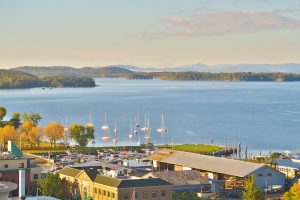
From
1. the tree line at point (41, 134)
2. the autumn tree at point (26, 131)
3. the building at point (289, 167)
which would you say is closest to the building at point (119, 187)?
the building at point (289, 167)

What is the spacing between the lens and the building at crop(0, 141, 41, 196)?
1485 inches

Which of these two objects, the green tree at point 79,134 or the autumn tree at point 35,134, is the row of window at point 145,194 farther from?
the autumn tree at point 35,134

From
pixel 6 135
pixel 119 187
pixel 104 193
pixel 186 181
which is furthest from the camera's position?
pixel 6 135

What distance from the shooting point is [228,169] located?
152ft

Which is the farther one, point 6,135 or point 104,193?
point 6,135

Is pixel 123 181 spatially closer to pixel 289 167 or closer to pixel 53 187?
pixel 53 187

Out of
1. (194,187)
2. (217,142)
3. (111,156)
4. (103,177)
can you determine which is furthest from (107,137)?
(103,177)

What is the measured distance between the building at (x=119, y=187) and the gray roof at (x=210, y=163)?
37.3 ft

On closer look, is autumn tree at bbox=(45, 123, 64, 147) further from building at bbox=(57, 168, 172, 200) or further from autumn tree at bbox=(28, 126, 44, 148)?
building at bbox=(57, 168, 172, 200)

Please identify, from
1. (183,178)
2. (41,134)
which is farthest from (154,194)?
(41,134)

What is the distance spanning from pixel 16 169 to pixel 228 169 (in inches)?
637

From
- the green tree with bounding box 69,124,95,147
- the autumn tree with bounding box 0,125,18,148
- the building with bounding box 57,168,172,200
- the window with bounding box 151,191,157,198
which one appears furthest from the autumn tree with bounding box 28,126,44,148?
the window with bounding box 151,191,157,198

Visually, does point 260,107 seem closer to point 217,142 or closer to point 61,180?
point 217,142

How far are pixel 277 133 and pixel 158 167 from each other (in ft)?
159
